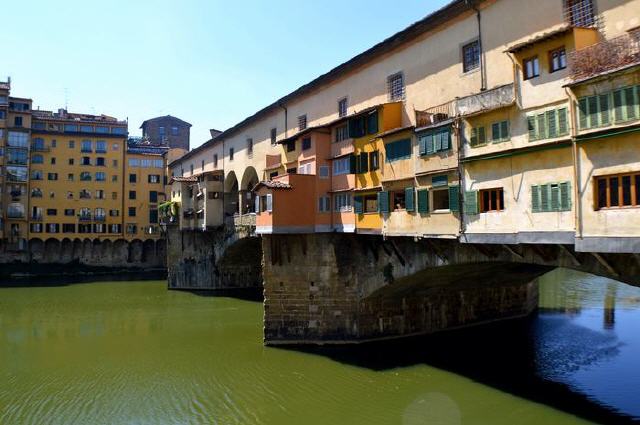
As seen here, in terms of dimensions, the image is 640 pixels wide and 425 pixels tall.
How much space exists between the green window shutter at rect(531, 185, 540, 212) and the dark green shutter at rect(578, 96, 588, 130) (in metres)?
2.26

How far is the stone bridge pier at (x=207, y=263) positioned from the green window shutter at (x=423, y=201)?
2896 cm

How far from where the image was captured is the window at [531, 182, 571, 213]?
13.3 meters

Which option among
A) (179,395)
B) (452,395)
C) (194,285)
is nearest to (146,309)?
(194,285)

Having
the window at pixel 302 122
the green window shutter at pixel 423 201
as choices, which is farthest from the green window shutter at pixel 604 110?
the window at pixel 302 122

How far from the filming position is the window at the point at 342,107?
26016mm

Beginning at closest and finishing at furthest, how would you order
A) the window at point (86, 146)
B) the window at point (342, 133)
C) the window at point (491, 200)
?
the window at point (491, 200)
the window at point (342, 133)
the window at point (86, 146)

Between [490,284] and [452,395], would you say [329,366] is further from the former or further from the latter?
[490,284]

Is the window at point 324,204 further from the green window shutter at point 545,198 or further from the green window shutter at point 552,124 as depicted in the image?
the green window shutter at point 552,124

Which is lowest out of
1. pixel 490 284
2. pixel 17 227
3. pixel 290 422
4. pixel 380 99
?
pixel 290 422

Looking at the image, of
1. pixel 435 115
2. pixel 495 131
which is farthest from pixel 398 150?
pixel 495 131

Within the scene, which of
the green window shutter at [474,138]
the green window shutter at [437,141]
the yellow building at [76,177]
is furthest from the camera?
the yellow building at [76,177]

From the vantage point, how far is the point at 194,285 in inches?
1953

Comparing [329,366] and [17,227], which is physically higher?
[17,227]

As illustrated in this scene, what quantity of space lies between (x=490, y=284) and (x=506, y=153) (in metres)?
15.7
